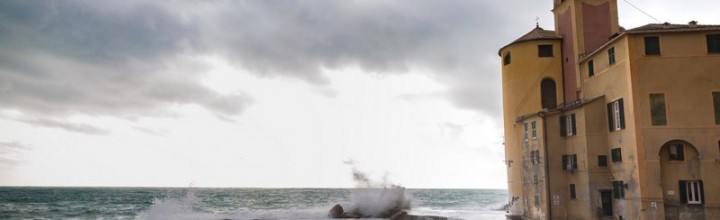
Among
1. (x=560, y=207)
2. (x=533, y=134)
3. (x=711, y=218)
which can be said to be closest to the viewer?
(x=711, y=218)

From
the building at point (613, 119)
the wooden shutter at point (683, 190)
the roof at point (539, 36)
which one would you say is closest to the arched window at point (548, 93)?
the building at point (613, 119)

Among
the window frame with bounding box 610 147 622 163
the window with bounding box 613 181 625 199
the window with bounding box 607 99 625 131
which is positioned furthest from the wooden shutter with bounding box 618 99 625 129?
the window with bounding box 613 181 625 199

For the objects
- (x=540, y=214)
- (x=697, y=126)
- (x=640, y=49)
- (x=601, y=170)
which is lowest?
(x=540, y=214)

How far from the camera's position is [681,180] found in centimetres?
2286

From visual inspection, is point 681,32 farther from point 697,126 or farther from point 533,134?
point 533,134

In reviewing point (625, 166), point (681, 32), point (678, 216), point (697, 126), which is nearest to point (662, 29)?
point (681, 32)

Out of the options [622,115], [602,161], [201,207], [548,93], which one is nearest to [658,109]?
[622,115]

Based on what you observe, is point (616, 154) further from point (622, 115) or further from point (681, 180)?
point (681, 180)

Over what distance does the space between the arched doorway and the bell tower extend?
7488 millimetres

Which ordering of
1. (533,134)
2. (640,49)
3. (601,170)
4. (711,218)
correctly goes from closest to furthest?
(711,218), (640,49), (601,170), (533,134)

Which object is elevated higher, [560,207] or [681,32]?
[681,32]

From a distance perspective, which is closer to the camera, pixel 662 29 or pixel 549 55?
pixel 662 29

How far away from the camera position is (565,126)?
28047 millimetres

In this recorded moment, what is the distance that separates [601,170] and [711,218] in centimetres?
504
